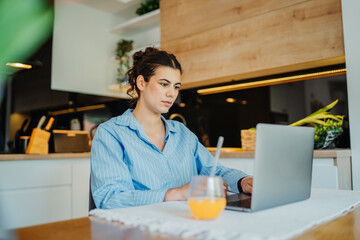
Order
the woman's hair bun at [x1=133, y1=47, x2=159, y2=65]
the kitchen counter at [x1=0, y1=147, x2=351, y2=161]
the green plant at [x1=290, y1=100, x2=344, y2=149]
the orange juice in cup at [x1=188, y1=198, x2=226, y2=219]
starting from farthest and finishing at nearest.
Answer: the green plant at [x1=290, y1=100, x2=344, y2=149]
the kitchen counter at [x1=0, y1=147, x2=351, y2=161]
the woman's hair bun at [x1=133, y1=47, x2=159, y2=65]
the orange juice in cup at [x1=188, y1=198, x2=226, y2=219]

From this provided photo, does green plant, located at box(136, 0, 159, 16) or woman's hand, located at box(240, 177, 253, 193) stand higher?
green plant, located at box(136, 0, 159, 16)

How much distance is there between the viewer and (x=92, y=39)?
11.8 feet

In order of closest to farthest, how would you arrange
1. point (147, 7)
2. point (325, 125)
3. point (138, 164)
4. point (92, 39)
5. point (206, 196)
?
1. point (206, 196)
2. point (138, 164)
3. point (325, 125)
4. point (147, 7)
5. point (92, 39)

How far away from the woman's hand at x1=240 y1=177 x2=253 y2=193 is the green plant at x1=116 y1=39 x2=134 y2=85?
8.66 ft

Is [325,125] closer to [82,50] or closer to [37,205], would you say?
[37,205]

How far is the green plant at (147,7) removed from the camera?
3.40 meters

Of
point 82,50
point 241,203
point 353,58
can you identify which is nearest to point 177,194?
point 241,203

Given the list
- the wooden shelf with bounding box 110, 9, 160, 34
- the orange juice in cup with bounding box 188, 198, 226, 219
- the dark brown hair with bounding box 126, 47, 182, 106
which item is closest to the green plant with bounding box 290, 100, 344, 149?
the dark brown hair with bounding box 126, 47, 182, 106

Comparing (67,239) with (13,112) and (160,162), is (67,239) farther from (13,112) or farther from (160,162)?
(13,112)

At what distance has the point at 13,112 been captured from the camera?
298 cm

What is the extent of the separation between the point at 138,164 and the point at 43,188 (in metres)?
1.48

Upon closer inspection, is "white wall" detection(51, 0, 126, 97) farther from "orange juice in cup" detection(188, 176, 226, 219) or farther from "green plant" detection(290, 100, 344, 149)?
"orange juice in cup" detection(188, 176, 226, 219)

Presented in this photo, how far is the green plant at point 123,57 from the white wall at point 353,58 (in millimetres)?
2215

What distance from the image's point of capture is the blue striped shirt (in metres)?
1.03
